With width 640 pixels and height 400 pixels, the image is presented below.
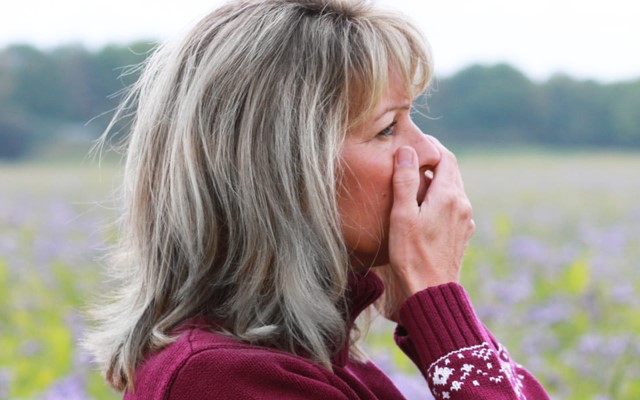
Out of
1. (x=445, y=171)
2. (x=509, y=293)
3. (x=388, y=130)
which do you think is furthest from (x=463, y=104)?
(x=388, y=130)

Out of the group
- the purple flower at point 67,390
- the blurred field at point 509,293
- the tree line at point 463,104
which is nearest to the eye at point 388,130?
the blurred field at point 509,293

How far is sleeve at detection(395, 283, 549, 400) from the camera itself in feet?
5.07

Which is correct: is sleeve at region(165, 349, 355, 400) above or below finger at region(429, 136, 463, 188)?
below

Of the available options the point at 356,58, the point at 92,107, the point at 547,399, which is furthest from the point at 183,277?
the point at 92,107

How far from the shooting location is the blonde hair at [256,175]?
1.53 meters

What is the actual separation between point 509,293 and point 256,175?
3.61m

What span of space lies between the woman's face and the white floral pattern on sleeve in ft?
0.73

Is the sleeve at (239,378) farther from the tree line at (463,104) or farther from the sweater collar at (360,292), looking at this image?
the tree line at (463,104)

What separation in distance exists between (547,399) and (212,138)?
850mm

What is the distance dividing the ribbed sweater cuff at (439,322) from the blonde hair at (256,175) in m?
0.12

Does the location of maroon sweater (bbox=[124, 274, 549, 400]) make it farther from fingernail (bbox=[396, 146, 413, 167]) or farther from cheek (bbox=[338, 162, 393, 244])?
fingernail (bbox=[396, 146, 413, 167])

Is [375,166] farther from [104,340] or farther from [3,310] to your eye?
[3,310]

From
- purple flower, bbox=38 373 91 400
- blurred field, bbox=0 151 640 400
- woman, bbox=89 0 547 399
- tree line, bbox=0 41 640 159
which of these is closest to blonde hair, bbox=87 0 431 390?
woman, bbox=89 0 547 399

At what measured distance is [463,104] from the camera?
15.4 metres
